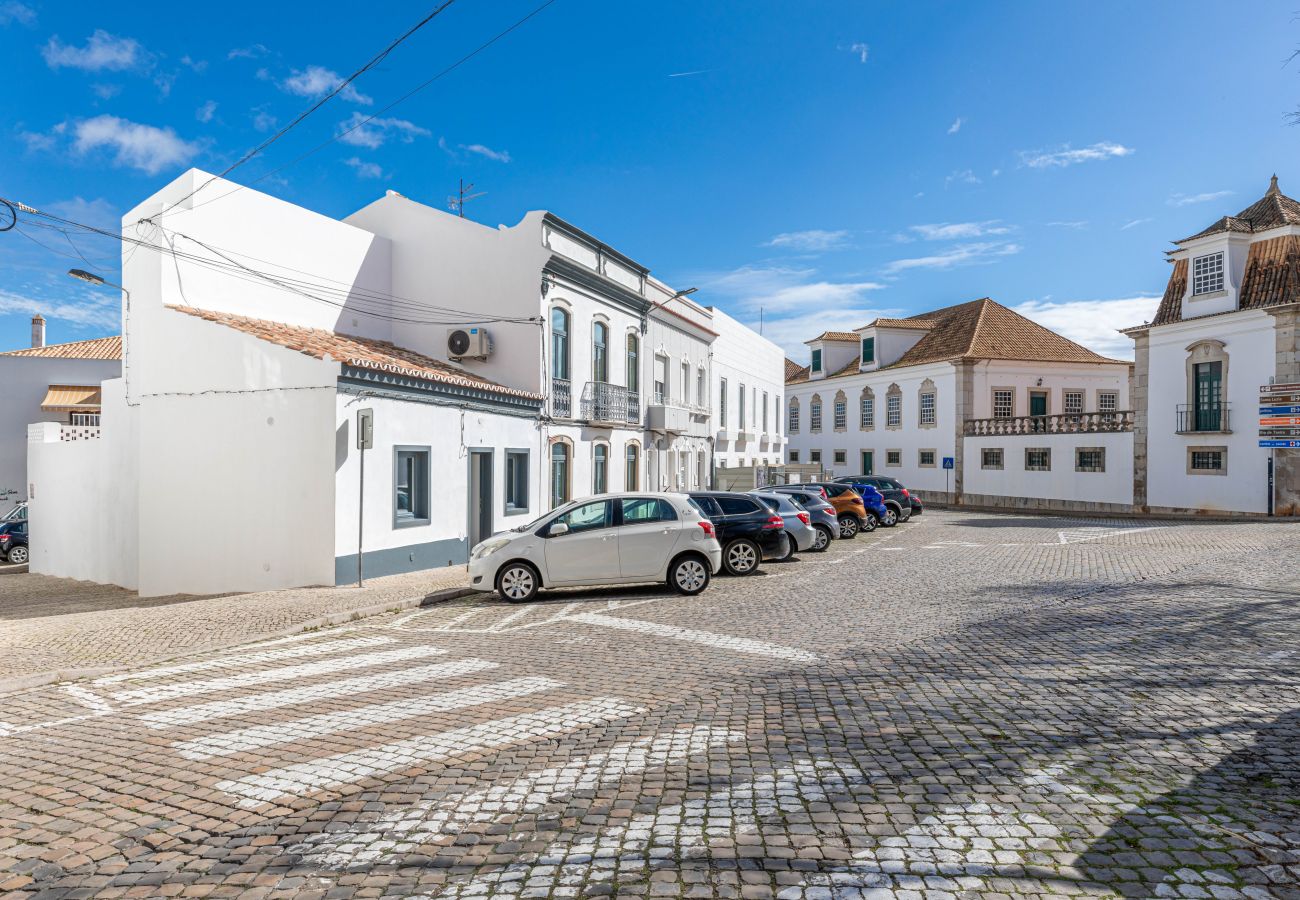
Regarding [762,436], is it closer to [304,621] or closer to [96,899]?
[304,621]

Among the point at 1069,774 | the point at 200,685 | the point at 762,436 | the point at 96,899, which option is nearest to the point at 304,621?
the point at 200,685

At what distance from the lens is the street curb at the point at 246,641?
25.5 feet

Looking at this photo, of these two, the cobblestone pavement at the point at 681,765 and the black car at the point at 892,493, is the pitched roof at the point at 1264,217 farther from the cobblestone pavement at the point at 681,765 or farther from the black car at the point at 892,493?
the cobblestone pavement at the point at 681,765

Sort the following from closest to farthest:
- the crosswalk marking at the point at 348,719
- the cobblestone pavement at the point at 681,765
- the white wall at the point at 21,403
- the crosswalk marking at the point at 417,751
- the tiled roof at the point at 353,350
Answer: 1. the cobblestone pavement at the point at 681,765
2. the crosswalk marking at the point at 417,751
3. the crosswalk marking at the point at 348,719
4. the tiled roof at the point at 353,350
5. the white wall at the point at 21,403

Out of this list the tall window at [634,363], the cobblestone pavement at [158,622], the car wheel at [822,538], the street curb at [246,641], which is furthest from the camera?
the tall window at [634,363]

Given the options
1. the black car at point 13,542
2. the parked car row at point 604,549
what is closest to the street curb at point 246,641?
the parked car row at point 604,549

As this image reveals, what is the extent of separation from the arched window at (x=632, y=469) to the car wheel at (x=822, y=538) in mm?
7308

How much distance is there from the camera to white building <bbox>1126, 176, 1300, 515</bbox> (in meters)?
29.7

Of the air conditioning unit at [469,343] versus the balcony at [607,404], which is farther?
the balcony at [607,404]

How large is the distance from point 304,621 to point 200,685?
3.23 meters

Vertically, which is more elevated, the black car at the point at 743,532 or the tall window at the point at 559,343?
the tall window at the point at 559,343

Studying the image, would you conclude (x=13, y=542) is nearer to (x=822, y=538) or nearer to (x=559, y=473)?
(x=559, y=473)

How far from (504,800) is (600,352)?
19.9 metres

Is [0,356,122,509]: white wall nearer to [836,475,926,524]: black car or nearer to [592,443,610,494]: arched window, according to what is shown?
[592,443,610,494]: arched window
